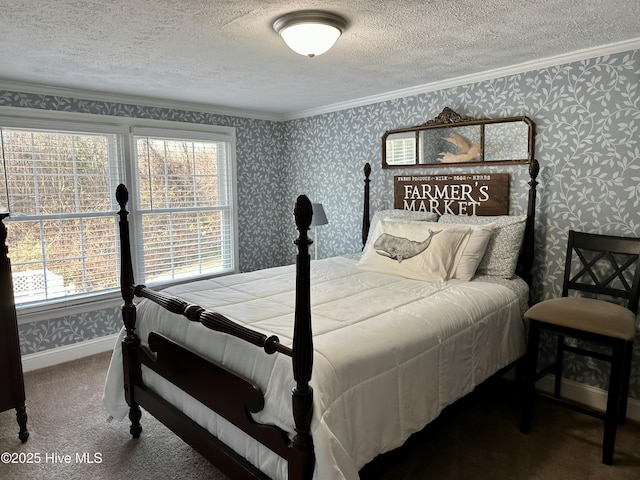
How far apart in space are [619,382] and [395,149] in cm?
235

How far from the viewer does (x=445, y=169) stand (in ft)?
11.2

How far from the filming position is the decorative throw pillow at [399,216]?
11.0 ft

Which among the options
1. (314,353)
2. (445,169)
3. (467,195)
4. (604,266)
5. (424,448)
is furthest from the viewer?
(445,169)

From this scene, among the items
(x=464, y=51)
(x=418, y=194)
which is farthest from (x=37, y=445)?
(x=464, y=51)

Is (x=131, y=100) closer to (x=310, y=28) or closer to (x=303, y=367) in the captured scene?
(x=310, y=28)

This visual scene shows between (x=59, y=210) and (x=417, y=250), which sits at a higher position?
(x=59, y=210)

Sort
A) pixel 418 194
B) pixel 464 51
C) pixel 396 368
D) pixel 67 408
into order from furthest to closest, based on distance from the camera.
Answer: pixel 418 194 < pixel 67 408 < pixel 464 51 < pixel 396 368

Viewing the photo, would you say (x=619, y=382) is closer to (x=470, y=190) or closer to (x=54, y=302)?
(x=470, y=190)

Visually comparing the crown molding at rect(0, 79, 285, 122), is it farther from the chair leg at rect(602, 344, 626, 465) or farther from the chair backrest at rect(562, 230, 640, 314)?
the chair leg at rect(602, 344, 626, 465)

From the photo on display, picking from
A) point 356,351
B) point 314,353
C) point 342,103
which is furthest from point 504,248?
point 342,103

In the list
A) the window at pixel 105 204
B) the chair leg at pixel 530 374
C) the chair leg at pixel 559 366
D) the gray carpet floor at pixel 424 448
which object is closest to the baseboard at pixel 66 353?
the window at pixel 105 204

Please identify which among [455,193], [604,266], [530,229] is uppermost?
[455,193]

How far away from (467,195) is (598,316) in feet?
4.34

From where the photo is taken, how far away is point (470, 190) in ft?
10.7
